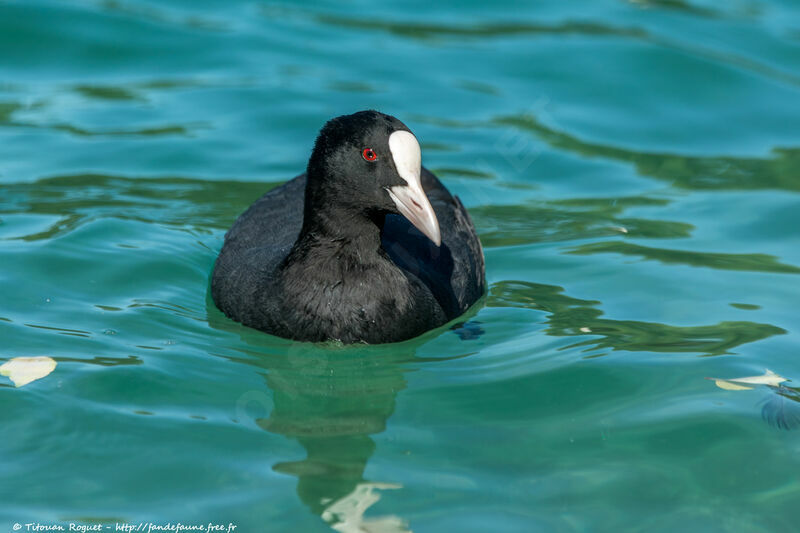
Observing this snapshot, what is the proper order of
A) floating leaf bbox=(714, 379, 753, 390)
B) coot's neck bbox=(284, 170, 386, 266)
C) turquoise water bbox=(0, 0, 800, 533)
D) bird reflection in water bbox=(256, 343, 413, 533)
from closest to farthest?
bird reflection in water bbox=(256, 343, 413, 533), turquoise water bbox=(0, 0, 800, 533), floating leaf bbox=(714, 379, 753, 390), coot's neck bbox=(284, 170, 386, 266)

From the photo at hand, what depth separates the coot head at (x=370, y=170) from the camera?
4.92m

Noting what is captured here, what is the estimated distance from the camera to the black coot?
4957 mm

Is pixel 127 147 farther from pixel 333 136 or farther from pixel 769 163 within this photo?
pixel 769 163

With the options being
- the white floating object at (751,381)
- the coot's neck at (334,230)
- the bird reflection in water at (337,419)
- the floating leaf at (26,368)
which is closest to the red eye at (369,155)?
the coot's neck at (334,230)

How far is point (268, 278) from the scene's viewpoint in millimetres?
A: 5352

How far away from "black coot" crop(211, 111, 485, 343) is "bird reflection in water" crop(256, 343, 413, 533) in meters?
0.12

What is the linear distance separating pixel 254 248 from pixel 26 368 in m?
1.42

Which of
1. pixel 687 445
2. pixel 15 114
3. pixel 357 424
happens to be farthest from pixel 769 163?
pixel 15 114

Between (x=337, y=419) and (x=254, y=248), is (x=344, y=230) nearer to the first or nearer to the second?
(x=254, y=248)

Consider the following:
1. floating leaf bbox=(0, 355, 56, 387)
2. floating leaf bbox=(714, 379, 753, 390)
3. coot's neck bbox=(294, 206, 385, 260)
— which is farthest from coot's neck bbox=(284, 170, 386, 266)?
floating leaf bbox=(714, 379, 753, 390)

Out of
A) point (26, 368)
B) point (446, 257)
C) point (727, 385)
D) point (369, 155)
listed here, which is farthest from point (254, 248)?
point (727, 385)

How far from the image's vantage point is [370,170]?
497 centimetres

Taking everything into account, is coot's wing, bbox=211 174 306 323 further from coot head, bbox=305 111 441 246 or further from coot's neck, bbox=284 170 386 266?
coot head, bbox=305 111 441 246

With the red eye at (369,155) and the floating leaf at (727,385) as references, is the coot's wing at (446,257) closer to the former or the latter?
the red eye at (369,155)
